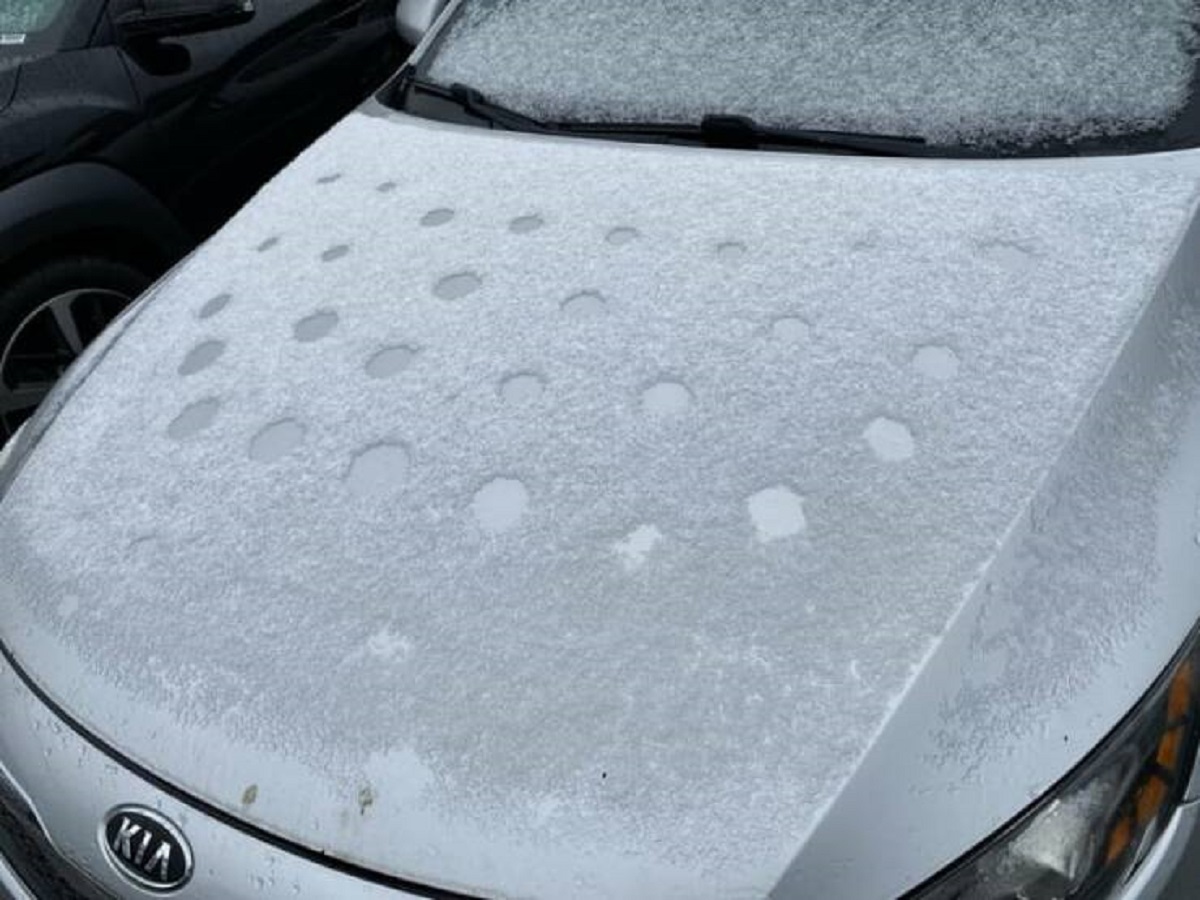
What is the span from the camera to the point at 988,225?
1.78 metres

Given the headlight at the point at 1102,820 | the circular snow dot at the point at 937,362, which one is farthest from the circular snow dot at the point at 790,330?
the headlight at the point at 1102,820

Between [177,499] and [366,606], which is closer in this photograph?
[366,606]

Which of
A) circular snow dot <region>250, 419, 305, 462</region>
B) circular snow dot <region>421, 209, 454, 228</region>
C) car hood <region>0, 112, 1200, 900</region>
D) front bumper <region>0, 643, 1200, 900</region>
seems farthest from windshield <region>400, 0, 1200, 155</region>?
front bumper <region>0, 643, 1200, 900</region>

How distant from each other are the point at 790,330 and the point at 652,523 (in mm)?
346

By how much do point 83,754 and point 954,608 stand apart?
0.89 m

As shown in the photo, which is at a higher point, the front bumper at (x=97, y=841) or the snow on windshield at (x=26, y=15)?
the snow on windshield at (x=26, y=15)

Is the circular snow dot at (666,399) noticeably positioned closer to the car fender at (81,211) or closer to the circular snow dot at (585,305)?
the circular snow dot at (585,305)

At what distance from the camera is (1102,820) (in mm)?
1293

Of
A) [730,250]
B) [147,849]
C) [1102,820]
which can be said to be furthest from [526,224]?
[1102,820]

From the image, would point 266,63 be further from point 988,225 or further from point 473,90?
point 988,225

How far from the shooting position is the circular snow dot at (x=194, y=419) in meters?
1.75

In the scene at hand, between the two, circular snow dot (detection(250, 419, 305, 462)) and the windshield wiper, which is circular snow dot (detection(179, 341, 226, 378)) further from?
the windshield wiper

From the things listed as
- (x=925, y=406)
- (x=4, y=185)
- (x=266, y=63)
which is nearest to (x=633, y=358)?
(x=925, y=406)

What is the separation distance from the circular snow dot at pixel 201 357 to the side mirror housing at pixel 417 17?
1117 mm
